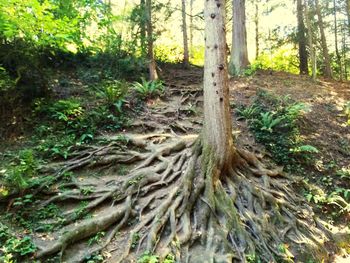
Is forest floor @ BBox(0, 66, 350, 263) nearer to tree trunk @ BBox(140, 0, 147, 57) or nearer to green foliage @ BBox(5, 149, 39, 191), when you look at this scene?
green foliage @ BBox(5, 149, 39, 191)

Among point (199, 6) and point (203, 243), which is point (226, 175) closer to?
point (203, 243)

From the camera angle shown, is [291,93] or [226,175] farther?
[291,93]

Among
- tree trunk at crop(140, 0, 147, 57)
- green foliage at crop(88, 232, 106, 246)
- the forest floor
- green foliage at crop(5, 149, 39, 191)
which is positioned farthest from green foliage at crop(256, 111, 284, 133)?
green foliage at crop(5, 149, 39, 191)

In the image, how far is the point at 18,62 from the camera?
28.5ft

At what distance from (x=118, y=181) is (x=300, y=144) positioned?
18.3 ft

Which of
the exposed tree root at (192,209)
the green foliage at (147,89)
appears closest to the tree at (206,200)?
the exposed tree root at (192,209)

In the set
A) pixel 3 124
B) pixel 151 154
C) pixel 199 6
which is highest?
pixel 199 6

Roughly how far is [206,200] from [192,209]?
1.09 ft

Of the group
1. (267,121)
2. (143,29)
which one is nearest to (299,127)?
(267,121)

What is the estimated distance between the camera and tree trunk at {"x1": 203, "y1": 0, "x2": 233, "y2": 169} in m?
7.24

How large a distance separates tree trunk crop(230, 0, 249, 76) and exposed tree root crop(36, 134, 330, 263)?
730 cm

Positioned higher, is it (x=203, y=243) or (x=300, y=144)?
(x=300, y=144)

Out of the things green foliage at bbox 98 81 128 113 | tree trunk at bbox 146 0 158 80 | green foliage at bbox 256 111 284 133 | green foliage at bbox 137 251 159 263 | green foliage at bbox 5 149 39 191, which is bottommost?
green foliage at bbox 137 251 159 263

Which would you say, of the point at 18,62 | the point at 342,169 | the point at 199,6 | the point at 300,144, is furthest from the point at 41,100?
the point at 199,6
